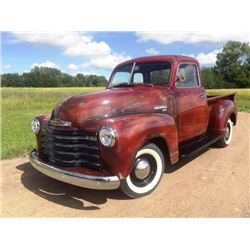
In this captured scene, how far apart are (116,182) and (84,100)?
1221 millimetres

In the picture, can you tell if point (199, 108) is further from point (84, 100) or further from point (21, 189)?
point (21, 189)

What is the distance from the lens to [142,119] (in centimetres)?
369

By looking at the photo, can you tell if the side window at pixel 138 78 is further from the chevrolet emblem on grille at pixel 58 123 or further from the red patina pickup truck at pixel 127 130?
the chevrolet emblem on grille at pixel 58 123

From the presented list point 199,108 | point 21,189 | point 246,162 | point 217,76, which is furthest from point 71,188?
point 217,76

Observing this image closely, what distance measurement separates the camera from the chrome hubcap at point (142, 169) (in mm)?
3728

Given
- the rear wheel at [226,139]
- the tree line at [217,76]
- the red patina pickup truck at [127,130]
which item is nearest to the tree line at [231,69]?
the tree line at [217,76]

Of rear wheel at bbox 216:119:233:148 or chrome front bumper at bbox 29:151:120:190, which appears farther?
rear wheel at bbox 216:119:233:148

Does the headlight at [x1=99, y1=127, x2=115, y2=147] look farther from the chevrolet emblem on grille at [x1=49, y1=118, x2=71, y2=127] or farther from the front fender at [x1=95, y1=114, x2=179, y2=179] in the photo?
the chevrolet emblem on grille at [x1=49, y1=118, x2=71, y2=127]

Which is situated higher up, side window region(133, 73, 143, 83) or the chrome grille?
side window region(133, 73, 143, 83)

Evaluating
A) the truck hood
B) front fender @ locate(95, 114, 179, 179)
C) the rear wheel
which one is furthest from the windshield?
the rear wheel

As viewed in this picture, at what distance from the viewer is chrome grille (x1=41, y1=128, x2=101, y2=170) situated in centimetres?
351

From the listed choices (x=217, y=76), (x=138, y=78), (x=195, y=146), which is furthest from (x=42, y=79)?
(x=195, y=146)

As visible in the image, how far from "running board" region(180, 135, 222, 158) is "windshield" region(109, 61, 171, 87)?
1169 mm

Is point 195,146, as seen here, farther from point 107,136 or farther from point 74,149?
point 74,149
